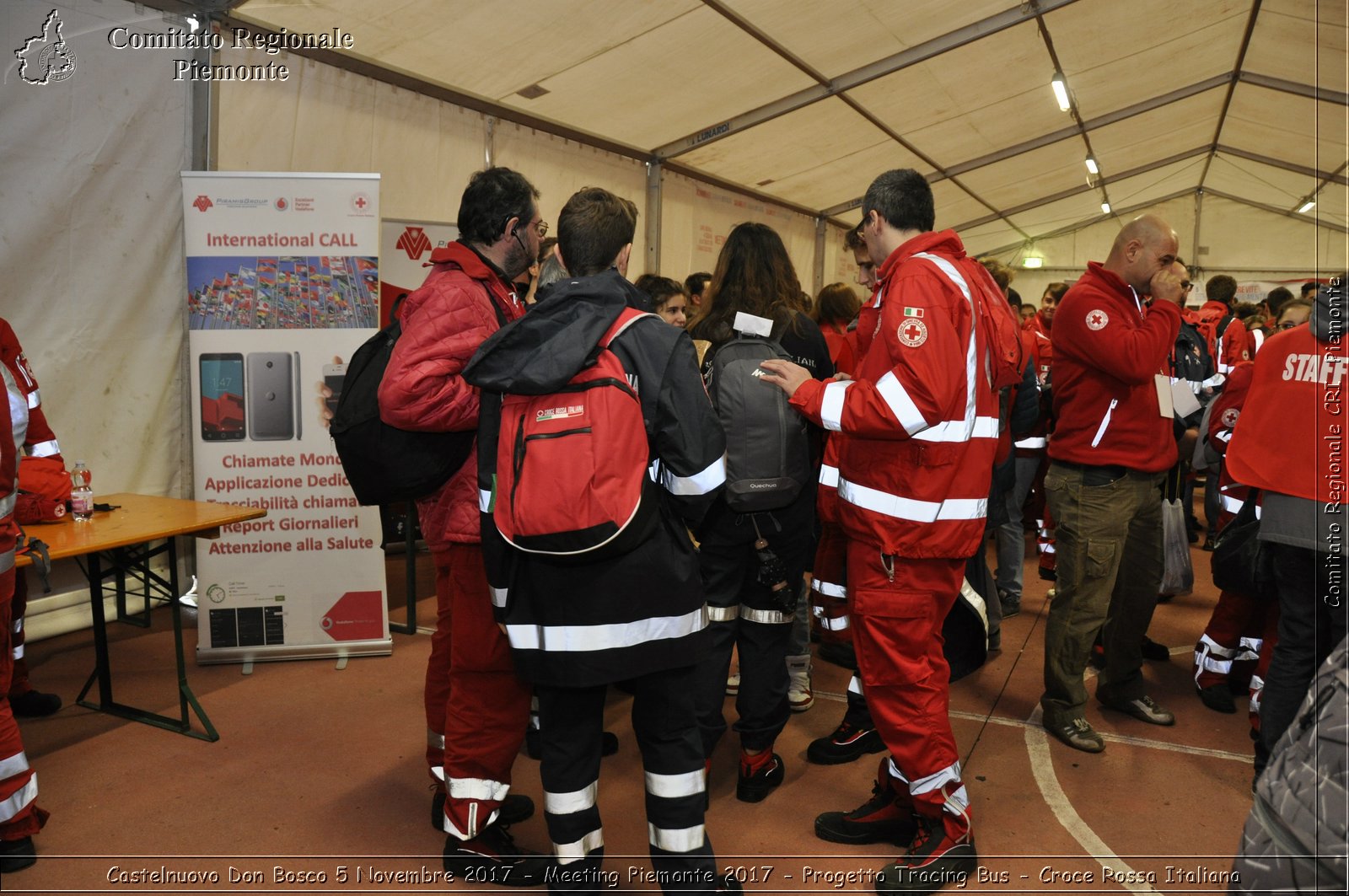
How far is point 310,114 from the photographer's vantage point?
5195 mm

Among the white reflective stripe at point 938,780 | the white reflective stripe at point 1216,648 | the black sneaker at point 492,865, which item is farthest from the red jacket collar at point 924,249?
the white reflective stripe at point 1216,648

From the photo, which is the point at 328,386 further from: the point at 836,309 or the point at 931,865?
the point at 931,865

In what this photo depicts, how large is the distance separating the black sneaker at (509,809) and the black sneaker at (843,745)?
1076 mm

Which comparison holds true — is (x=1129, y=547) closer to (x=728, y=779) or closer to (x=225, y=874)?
(x=728, y=779)

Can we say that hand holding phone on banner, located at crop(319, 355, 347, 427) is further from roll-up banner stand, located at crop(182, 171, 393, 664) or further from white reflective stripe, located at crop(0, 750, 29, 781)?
white reflective stripe, located at crop(0, 750, 29, 781)

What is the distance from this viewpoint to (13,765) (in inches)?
101

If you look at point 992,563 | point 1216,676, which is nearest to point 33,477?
point 1216,676

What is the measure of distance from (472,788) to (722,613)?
930 millimetres

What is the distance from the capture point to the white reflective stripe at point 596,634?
2.03 m

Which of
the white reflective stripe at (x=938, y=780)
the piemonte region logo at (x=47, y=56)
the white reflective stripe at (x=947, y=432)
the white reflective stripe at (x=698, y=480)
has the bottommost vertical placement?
the white reflective stripe at (x=938, y=780)

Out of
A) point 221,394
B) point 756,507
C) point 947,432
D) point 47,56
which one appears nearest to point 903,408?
point 947,432

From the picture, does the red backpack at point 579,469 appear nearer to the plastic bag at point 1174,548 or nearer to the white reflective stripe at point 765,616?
the white reflective stripe at point 765,616

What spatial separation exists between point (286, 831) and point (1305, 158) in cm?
1531

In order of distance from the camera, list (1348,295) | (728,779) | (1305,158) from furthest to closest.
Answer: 1. (1305,158)
2. (728,779)
3. (1348,295)
